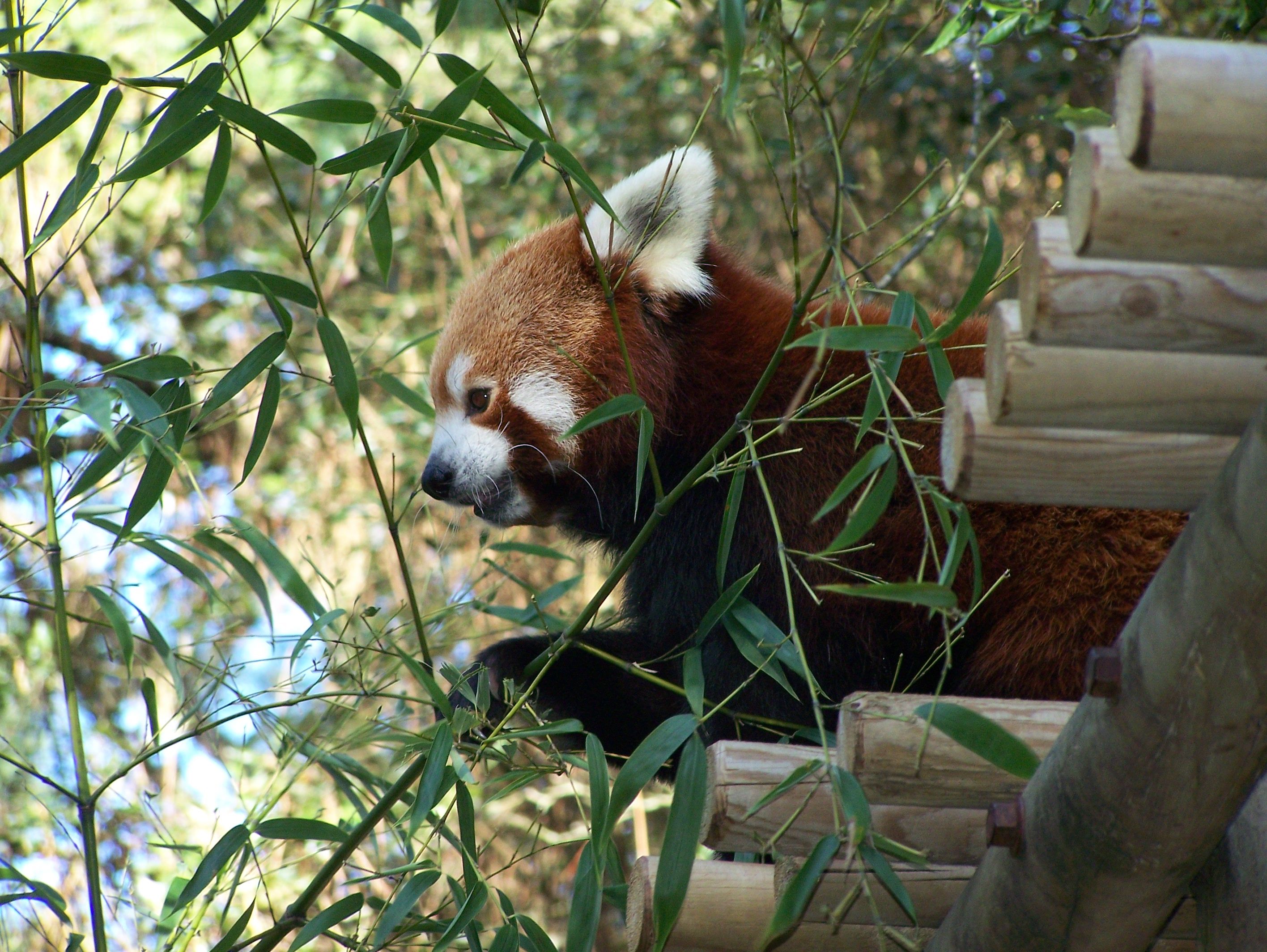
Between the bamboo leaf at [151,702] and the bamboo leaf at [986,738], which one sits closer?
the bamboo leaf at [986,738]

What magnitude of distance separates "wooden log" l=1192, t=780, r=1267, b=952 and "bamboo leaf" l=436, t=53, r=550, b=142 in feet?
4.01

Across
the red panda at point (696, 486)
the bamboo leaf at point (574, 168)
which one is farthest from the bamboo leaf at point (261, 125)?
the red panda at point (696, 486)

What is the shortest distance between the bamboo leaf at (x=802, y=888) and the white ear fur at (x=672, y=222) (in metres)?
1.20

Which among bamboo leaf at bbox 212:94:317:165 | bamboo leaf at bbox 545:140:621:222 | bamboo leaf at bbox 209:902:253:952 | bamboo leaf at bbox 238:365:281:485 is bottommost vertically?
bamboo leaf at bbox 209:902:253:952

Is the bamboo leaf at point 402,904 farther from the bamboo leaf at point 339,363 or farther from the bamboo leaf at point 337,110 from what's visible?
the bamboo leaf at point 337,110

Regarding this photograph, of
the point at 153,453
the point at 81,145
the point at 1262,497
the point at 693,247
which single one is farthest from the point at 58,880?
the point at 1262,497

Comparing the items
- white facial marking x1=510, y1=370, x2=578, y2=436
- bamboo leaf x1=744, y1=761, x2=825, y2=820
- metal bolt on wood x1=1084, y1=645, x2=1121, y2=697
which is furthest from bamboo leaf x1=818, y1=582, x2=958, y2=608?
white facial marking x1=510, y1=370, x2=578, y2=436

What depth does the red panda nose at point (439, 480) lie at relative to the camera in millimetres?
2504

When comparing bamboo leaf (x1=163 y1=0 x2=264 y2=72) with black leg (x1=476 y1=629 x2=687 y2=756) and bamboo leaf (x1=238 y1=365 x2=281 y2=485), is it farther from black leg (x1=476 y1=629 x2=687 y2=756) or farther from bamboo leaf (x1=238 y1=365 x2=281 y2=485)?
black leg (x1=476 y1=629 x2=687 y2=756)

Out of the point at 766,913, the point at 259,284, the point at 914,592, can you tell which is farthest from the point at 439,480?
the point at 914,592

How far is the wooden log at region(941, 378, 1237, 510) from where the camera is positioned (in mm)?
1159

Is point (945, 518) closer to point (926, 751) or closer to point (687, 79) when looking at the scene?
point (926, 751)

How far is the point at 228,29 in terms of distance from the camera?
168 centimetres

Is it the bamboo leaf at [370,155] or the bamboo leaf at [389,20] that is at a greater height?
the bamboo leaf at [389,20]
